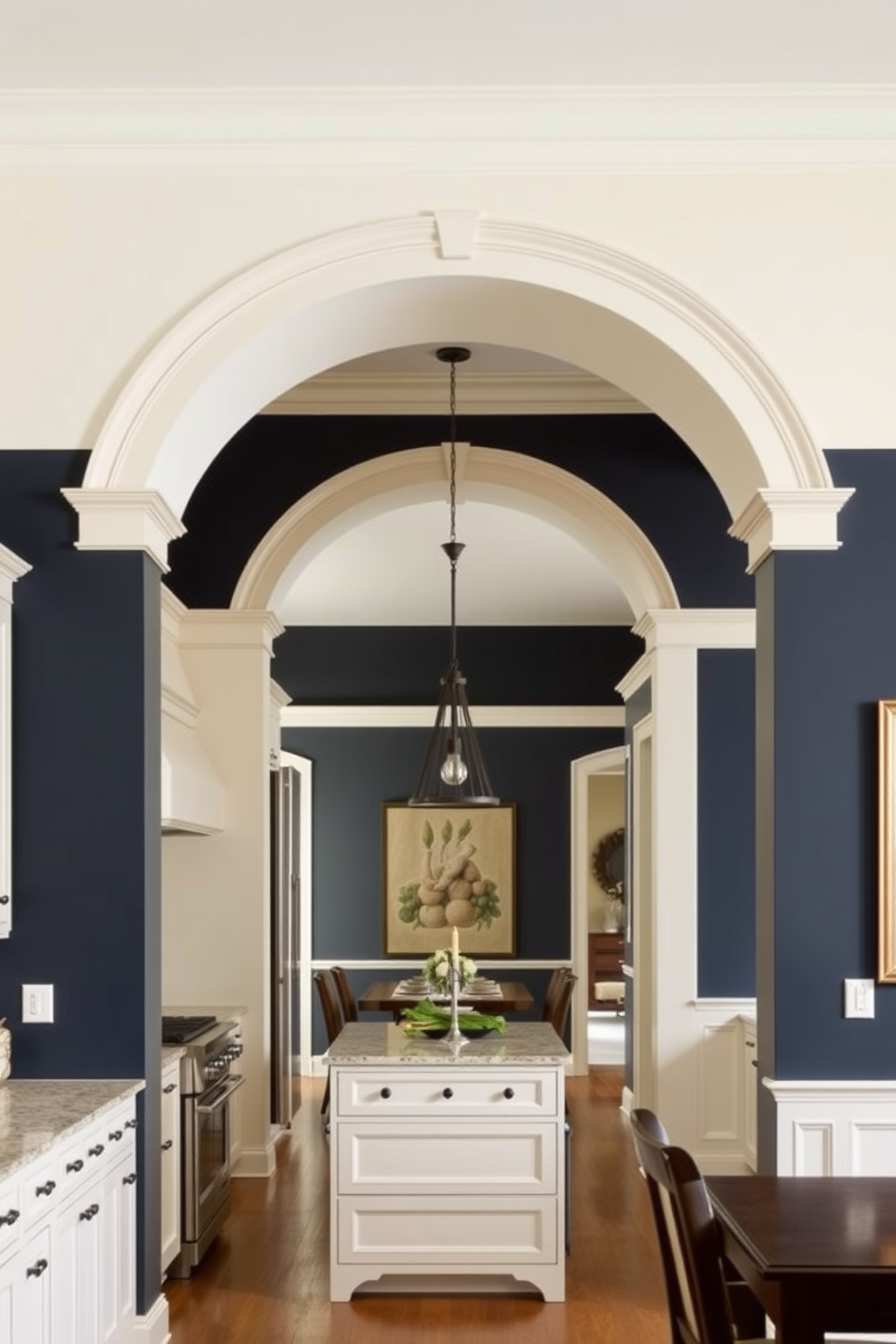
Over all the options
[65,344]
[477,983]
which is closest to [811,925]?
[65,344]

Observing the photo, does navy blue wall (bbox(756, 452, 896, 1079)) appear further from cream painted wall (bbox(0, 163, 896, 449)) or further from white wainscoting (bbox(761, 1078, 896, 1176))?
cream painted wall (bbox(0, 163, 896, 449))

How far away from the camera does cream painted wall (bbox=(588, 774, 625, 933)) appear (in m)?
17.4

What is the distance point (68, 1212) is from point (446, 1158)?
1.91 meters

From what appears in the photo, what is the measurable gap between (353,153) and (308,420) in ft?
9.15

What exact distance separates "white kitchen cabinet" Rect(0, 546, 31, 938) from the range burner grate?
4.20ft

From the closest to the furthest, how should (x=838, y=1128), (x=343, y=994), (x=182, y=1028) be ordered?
(x=838, y=1128) → (x=182, y=1028) → (x=343, y=994)

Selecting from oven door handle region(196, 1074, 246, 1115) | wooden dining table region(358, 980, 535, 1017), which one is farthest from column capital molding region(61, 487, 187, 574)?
wooden dining table region(358, 980, 535, 1017)

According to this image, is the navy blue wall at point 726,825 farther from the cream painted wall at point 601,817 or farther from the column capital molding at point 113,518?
the cream painted wall at point 601,817

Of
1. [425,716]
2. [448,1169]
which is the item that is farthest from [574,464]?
[425,716]

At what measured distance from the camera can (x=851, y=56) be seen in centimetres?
447

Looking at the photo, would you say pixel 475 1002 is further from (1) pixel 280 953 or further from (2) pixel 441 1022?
(2) pixel 441 1022

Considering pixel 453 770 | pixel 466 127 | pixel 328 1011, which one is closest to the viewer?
pixel 466 127

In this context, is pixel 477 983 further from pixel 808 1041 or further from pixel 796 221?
pixel 796 221

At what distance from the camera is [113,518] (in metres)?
4.67
